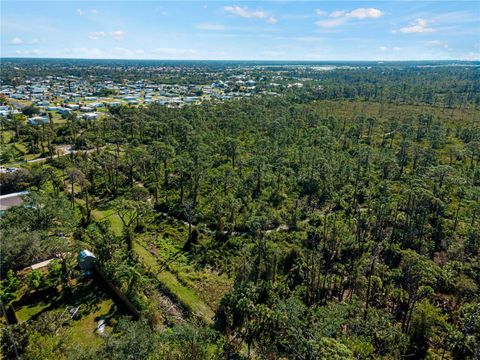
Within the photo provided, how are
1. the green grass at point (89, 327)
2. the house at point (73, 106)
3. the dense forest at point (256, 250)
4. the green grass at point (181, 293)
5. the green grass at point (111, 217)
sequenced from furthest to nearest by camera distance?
the house at point (73, 106) < the green grass at point (111, 217) < the green grass at point (181, 293) < the green grass at point (89, 327) < the dense forest at point (256, 250)

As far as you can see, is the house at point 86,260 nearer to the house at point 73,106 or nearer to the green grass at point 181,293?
the green grass at point 181,293

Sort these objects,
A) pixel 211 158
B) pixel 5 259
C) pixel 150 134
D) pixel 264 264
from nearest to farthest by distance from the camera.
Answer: pixel 5 259
pixel 264 264
pixel 211 158
pixel 150 134

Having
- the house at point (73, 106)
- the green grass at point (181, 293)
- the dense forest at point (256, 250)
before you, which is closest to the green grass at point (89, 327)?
the dense forest at point (256, 250)

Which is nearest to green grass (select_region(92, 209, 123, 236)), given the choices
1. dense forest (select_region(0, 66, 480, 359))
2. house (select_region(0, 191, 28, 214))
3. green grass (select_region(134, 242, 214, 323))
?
dense forest (select_region(0, 66, 480, 359))

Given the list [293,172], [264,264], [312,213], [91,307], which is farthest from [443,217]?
[91,307]

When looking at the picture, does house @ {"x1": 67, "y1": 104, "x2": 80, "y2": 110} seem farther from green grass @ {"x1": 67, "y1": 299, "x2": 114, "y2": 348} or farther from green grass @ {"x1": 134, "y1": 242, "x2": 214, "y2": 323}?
green grass @ {"x1": 67, "y1": 299, "x2": 114, "y2": 348}

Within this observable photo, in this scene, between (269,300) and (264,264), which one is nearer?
(269,300)

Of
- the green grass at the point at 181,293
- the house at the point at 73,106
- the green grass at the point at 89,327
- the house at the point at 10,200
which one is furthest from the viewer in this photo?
the house at the point at 73,106

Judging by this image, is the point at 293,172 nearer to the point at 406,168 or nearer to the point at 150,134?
the point at 406,168
